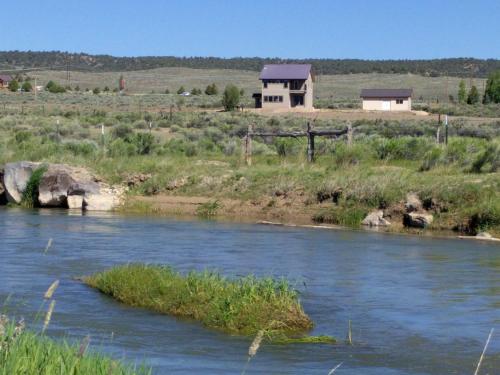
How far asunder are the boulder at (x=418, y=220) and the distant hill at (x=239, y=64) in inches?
5550

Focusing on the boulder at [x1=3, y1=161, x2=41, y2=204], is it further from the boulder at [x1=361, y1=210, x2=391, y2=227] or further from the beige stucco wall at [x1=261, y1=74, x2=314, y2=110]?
the beige stucco wall at [x1=261, y1=74, x2=314, y2=110]

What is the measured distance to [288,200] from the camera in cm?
2858

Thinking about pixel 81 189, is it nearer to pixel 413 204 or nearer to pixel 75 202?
pixel 75 202

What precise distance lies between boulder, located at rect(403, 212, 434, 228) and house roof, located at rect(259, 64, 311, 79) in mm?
62451

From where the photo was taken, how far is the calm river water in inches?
484

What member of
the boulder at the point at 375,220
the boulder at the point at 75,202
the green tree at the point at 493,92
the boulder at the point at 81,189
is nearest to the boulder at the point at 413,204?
the boulder at the point at 375,220

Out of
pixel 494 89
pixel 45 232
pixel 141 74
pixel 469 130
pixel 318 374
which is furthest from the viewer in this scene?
pixel 141 74

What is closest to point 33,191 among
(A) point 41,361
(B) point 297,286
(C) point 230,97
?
(B) point 297,286

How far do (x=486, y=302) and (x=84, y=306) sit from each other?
6011 millimetres

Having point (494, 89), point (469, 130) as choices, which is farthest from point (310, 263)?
point (494, 89)

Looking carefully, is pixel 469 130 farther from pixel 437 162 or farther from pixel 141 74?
pixel 141 74

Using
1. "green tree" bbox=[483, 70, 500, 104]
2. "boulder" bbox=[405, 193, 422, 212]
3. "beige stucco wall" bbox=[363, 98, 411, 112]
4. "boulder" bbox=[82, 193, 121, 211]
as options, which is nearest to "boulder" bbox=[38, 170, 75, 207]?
"boulder" bbox=[82, 193, 121, 211]

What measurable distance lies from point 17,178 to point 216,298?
59.0 feet

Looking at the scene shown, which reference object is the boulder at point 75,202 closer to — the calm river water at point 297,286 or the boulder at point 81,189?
the boulder at point 81,189
